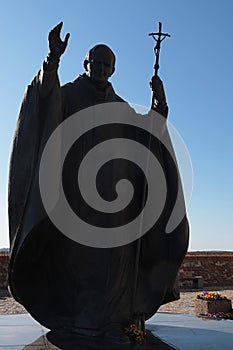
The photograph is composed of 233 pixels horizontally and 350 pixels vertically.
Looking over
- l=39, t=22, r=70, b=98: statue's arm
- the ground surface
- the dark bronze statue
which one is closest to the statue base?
the dark bronze statue

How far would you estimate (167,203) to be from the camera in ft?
15.5

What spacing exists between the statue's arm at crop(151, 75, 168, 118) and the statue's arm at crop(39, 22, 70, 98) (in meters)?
0.90

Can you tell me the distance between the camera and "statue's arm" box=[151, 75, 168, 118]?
4.70 meters

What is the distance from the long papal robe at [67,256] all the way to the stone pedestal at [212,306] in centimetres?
523

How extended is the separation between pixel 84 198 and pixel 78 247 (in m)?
0.41

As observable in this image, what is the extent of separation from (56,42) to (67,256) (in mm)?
1735

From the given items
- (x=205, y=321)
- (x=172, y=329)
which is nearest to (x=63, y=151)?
(x=172, y=329)

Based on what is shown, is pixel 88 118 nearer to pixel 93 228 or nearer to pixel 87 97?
pixel 87 97

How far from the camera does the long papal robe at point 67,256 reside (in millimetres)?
4195

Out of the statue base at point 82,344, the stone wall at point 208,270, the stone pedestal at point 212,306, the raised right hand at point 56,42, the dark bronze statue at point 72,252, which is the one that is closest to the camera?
the statue base at point 82,344

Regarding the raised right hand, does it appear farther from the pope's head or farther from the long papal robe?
the pope's head

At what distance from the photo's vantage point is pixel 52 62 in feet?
13.7

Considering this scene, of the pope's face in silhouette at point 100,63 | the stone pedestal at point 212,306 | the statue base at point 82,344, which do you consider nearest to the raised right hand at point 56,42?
the pope's face in silhouette at point 100,63

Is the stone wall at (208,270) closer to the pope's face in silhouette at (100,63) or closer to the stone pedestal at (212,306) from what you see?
the stone pedestal at (212,306)
